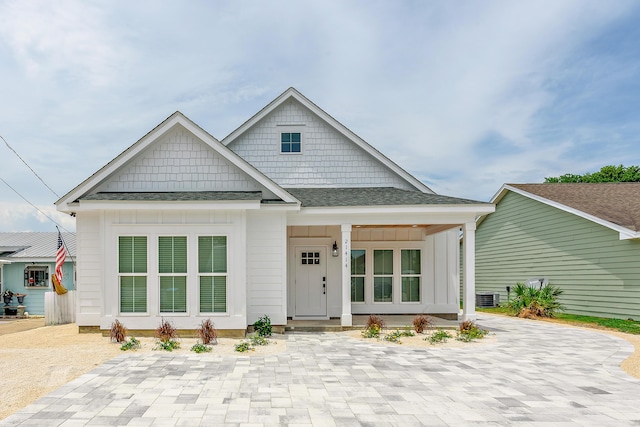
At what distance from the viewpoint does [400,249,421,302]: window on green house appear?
14.6 metres

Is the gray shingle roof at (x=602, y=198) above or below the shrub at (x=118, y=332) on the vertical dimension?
above

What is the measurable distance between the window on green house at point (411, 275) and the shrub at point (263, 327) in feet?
17.5

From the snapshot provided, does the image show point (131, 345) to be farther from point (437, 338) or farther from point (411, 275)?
point (411, 275)

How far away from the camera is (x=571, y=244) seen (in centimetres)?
1656

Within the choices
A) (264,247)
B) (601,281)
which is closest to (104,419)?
(264,247)

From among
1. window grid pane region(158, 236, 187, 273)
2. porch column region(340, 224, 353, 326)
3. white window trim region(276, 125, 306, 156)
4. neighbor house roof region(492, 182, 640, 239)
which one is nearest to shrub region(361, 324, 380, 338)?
porch column region(340, 224, 353, 326)

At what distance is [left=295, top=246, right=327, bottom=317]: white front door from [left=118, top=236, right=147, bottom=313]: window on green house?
4.75 meters

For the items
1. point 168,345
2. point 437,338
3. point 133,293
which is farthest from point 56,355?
point 437,338

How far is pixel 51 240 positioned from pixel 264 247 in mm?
16533

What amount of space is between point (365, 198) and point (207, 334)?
5.75 meters

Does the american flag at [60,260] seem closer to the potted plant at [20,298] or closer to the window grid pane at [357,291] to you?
the potted plant at [20,298]

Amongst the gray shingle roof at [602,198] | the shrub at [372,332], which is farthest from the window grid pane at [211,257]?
the gray shingle roof at [602,198]

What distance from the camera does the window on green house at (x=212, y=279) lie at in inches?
425

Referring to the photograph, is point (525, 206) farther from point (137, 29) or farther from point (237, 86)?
point (137, 29)
